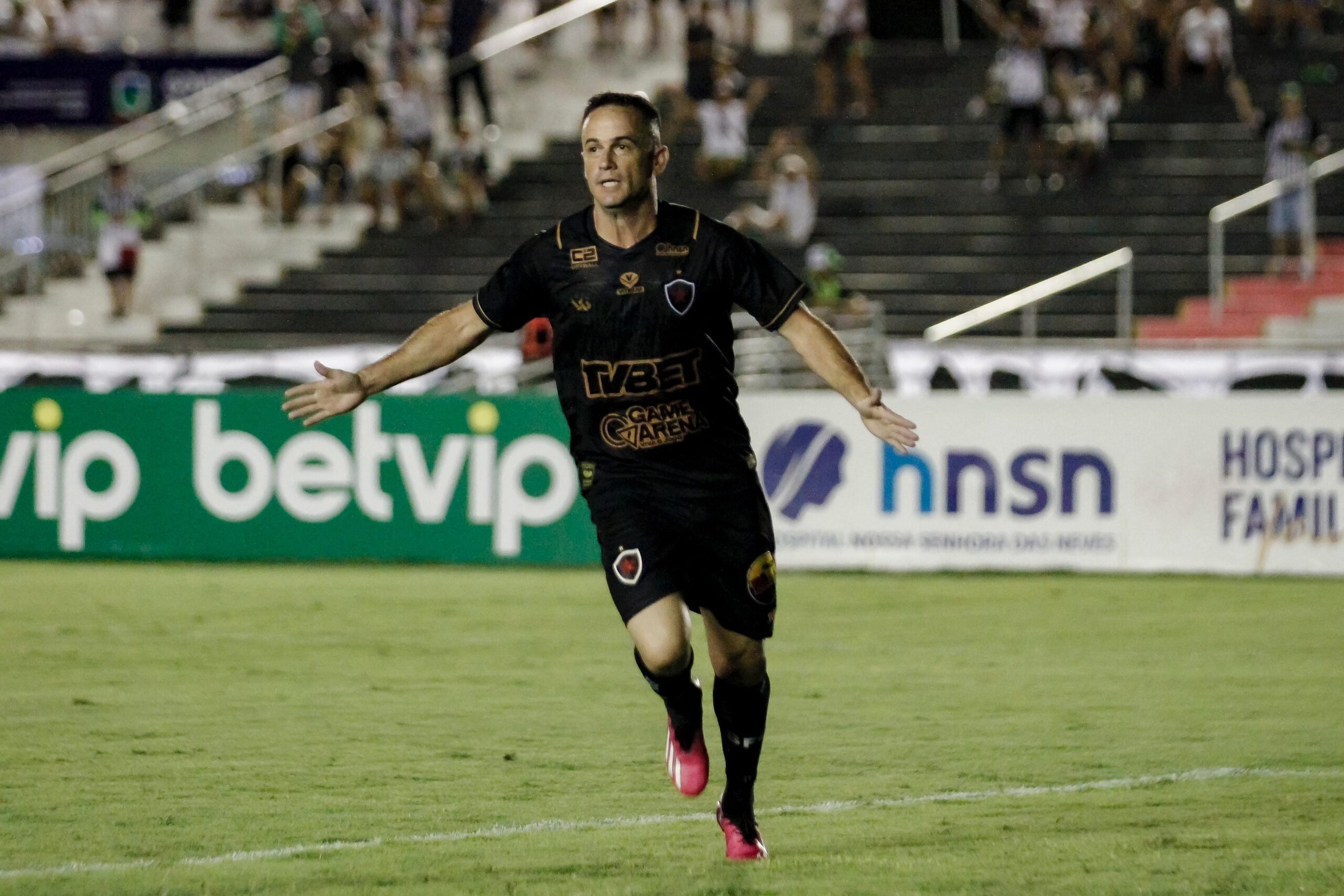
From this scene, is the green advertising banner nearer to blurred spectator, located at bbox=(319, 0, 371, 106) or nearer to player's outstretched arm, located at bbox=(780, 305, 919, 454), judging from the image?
blurred spectator, located at bbox=(319, 0, 371, 106)

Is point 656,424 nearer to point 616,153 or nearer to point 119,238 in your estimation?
point 616,153

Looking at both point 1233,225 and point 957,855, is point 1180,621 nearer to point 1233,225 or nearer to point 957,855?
point 957,855

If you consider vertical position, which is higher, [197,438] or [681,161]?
[681,161]

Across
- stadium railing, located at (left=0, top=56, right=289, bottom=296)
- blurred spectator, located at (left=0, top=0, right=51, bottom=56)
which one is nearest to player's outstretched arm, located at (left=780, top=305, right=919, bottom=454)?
stadium railing, located at (left=0, top=56, right=289, bottom=296)

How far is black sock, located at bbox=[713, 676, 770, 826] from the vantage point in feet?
20.5

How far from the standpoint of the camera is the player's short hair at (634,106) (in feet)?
19.8

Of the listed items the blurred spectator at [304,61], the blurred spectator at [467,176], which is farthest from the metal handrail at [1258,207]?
the blurred spectator at [304,61]

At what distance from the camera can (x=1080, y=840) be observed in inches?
250

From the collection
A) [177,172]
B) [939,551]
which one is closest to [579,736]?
[939,551]

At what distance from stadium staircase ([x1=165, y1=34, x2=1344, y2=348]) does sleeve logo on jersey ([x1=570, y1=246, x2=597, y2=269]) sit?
15766 millimetres

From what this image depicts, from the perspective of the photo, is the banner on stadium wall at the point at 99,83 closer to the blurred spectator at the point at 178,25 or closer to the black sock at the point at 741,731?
the blurred spectator at the point at 178,25

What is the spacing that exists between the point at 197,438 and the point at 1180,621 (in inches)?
316

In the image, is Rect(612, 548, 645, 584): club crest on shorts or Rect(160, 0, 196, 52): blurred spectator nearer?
Rect(612, 548, 645, 584): club crest on shorts

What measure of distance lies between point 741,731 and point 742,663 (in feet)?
0.72
